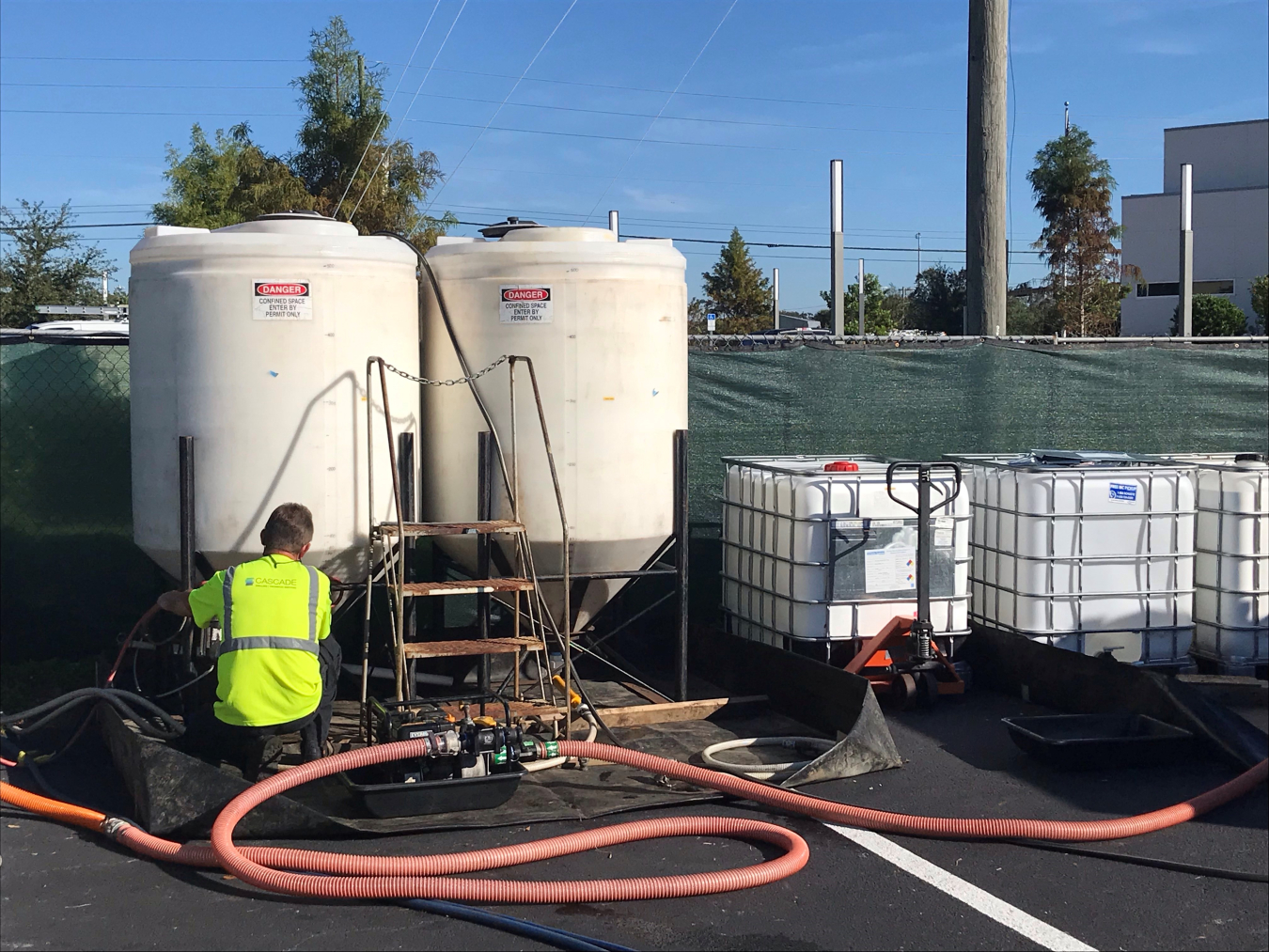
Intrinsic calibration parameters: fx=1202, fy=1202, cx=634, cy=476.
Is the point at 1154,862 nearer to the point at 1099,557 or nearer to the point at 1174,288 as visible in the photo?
the point at 1099,557

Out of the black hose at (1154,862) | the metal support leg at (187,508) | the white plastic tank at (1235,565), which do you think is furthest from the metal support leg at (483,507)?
the white plastic tank at (1235,565)

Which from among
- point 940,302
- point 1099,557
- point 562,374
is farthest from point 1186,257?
point 940,302

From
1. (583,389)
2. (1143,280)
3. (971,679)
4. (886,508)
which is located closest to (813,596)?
(886,508)

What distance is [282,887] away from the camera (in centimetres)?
436

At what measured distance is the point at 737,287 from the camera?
5291cm

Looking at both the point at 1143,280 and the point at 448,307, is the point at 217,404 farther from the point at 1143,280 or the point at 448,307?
the point at 1143,280

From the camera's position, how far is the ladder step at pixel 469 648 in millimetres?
6031

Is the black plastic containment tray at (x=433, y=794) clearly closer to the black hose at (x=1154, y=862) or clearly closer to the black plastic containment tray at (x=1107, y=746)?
the black hose at (x=1154, y=862)

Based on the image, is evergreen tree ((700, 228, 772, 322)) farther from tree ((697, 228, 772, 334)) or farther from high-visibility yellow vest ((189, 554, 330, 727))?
high-visibility yellow vest ((189, 554, 330, 727))

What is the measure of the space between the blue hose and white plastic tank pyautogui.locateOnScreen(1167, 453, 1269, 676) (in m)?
5.64

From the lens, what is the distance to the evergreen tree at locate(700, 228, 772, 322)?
5269 cm

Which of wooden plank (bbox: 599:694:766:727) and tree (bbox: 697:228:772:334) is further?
tree (bbox: 697:228:772:334)

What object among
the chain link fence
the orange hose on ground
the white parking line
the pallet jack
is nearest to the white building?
the pallet jack

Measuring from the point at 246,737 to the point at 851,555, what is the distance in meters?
3.79
